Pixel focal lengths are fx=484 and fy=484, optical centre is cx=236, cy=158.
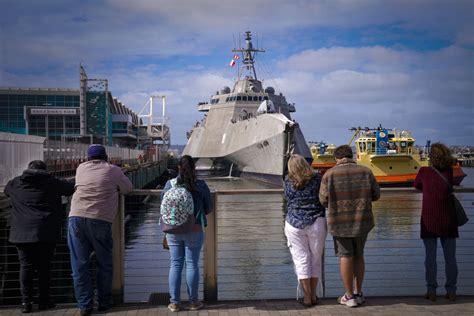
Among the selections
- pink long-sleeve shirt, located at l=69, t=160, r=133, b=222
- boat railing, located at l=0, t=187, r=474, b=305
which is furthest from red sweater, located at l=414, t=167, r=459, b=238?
pink long-sleeve shirt, located at l=69, t=160, r=133, b=222

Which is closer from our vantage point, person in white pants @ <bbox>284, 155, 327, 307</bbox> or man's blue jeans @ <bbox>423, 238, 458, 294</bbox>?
person in white pants @ <bbox>284, 155, 327, 307</bbox>

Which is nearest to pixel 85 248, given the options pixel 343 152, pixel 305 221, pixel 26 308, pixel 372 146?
pixel 26 308

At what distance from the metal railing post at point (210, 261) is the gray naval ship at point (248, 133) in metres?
28.2

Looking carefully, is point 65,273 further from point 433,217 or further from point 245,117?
point 245,117

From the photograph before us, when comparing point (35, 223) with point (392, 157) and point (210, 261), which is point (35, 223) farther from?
point (392, 157)

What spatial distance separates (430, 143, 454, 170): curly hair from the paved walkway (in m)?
1.36

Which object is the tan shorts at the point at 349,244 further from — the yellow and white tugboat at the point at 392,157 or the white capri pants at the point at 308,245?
the yellow and white tugboat at the point at 392,157

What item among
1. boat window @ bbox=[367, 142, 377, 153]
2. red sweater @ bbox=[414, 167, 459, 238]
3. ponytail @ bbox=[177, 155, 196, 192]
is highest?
boat window @ bbox=[367, 142, 377, 153]

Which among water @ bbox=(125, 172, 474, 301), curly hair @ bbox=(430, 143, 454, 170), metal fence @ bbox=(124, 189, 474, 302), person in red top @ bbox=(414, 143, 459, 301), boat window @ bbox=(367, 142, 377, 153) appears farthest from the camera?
boat window @ bbox=(367, 142, 377, 153)

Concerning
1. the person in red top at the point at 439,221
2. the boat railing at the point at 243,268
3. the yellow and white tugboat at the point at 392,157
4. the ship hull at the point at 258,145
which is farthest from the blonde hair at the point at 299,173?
the yellow and white tugboat at the point at 392,157

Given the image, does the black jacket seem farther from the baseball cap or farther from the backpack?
the backpack

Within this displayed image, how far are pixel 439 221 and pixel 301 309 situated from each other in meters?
1.66

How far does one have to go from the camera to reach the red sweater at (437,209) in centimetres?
487

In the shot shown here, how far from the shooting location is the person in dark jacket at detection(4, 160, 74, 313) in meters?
4.56
